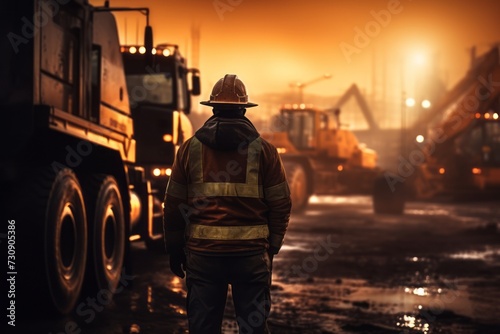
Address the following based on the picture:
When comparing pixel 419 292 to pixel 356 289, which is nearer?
pixel 419 292

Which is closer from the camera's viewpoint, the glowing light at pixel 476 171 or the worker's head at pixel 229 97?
the worker's head at pixel 229 97

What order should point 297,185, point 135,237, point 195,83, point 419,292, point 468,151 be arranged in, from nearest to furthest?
point 419,292, point 135,237, point 195,83, point 297,185, point 468,151

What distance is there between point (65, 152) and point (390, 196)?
18.8 metres

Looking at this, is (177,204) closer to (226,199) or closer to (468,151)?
(226,199)

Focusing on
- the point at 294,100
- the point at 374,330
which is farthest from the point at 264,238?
the point at 294,100

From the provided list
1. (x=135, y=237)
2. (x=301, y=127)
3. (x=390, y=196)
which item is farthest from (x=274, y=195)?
(x=301, y=127)

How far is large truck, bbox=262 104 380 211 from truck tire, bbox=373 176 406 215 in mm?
2020

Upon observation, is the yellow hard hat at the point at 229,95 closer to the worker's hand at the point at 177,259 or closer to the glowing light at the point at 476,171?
the worker's hand at the point at 177,259

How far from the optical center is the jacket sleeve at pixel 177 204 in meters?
4.60

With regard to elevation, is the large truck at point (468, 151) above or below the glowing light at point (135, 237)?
above

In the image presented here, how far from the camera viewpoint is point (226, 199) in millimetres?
4527

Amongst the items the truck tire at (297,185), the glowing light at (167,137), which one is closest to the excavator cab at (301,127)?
the truck tire at (297,185)

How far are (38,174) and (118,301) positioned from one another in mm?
2097

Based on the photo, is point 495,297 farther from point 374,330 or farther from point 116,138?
point 116,138
